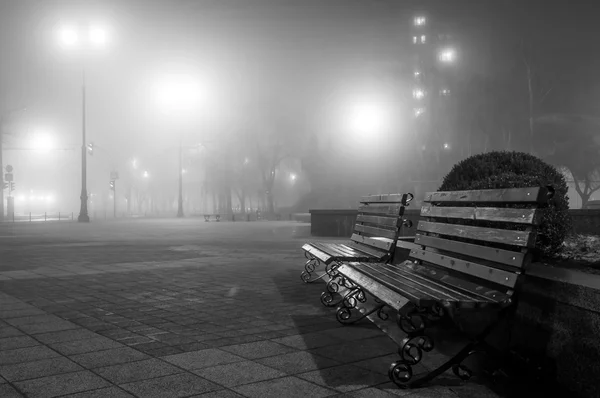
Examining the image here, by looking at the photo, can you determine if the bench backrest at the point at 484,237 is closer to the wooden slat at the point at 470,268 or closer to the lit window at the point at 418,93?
the wooden slat at the point at 470,268

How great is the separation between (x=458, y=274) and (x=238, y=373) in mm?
1884

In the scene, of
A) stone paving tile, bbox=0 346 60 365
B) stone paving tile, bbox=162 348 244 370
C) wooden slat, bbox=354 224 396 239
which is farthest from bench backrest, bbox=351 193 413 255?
stone paving tile, bbox=0 346 60 365

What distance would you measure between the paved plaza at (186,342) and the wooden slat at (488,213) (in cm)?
107

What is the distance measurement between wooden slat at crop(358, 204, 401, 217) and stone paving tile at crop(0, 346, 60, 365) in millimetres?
3391

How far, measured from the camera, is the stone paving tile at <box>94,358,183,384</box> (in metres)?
3.55

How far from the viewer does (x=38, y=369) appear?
3.76m

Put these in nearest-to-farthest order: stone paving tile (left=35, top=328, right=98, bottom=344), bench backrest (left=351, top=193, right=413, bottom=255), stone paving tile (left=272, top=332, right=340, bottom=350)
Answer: stone paving tile (left=272, top=332, right=340, bottom=350) < stone paving tile (left=35, top=328, right=98, bottom=344) < bench backrest (left=351, top=193, right=413, bottom=255)

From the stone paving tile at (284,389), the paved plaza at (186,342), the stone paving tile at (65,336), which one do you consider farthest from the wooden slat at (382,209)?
the stone paving tile at (65,336)

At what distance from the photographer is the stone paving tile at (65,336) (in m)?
4.60

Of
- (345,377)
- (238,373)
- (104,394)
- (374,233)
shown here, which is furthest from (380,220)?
(104,394)

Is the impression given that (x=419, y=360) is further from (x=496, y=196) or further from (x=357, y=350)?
(x=496, y=196)

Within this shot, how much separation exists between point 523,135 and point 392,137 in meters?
19.9

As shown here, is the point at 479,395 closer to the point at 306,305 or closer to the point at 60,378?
the point at 60,378

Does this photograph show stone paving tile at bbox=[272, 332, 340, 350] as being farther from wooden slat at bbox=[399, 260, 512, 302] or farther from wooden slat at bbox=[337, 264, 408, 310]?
wooden slat at bbox=[399, 260, 512, 302]
